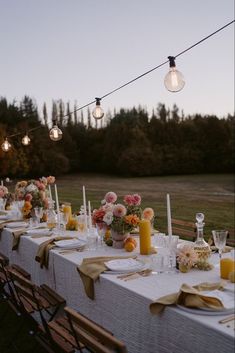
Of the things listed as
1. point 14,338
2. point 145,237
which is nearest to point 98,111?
point 145,237

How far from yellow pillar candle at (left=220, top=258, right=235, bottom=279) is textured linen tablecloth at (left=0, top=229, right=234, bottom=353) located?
6 cm

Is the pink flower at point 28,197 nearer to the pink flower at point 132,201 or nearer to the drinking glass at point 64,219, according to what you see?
the drinking glass at point 64,219

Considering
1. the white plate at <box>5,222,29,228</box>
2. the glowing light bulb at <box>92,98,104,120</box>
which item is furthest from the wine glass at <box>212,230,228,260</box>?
the glowing light bulb at <box>92,98,104,120</box>

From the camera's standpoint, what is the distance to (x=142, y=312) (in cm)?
256

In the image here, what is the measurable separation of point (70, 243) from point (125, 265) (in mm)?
1079

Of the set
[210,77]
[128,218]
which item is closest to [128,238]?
[128,218]

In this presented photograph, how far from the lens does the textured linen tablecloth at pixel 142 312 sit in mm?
2115

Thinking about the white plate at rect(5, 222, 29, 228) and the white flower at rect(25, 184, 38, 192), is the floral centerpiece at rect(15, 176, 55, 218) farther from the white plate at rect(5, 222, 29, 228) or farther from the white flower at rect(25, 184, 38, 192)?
the white plate at rect(5, 222, 29, 228)

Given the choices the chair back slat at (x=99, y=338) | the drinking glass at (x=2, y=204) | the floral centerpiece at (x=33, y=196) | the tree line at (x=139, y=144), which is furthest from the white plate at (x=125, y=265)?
the tree line at (x=139, y=144)

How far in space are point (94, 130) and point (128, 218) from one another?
45.4m

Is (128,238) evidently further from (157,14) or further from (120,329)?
(157,14)

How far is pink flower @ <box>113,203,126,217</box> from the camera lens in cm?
366

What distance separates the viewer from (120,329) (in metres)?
A: 2.83

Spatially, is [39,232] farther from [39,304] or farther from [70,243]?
[39,304]
